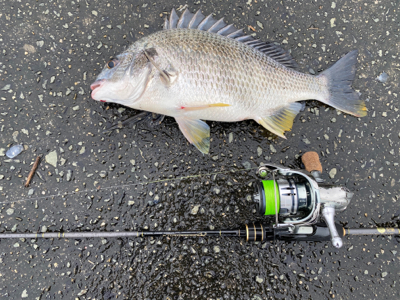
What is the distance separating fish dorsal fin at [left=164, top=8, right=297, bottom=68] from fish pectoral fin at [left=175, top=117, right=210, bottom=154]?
79 cm

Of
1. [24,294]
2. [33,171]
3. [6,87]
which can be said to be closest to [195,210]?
[33,171]

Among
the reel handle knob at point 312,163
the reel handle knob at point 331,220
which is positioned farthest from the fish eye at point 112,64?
the reel handle knob at point 331,220

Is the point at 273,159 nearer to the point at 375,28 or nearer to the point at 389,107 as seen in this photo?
the point at 389,107

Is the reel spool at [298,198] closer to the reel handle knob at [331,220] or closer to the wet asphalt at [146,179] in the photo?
the reel handle knob at [331,220]

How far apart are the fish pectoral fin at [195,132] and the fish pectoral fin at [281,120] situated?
48 centimetres

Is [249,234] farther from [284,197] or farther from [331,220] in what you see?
[331,220]

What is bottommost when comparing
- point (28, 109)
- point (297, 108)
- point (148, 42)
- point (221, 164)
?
point (221, 164)

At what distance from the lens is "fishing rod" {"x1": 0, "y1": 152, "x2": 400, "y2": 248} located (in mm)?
1743

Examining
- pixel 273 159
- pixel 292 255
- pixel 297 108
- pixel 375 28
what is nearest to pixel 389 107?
pixel 375 28

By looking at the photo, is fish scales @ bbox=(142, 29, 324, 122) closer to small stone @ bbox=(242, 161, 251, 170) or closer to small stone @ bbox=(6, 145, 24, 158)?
small stone @ bbox=(242, 161, 251, 170)

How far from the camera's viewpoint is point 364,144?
2.27 meters

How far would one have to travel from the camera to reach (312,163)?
199 centimetres

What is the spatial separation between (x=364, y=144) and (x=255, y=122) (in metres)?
1.06

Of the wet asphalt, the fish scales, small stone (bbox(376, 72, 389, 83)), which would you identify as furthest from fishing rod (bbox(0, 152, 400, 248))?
small stone (bbox(376, 72, 389, 83))
